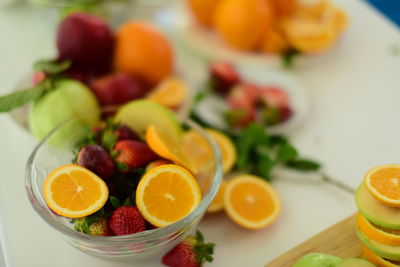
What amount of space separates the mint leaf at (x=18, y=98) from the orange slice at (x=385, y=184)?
2.12 feet

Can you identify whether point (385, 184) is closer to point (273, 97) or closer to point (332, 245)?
point (332, 245)

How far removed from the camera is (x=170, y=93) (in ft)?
3.64

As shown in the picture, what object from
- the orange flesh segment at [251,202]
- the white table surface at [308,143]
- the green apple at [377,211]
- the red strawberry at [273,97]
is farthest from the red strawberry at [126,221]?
the red strawberry at [273,97]

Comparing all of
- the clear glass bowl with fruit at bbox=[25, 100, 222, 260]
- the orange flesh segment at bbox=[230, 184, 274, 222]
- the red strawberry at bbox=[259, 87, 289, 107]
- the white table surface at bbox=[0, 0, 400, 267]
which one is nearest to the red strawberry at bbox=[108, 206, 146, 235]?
the clear glass bowl with fruit at bbox=[25, 100, 222, 260]

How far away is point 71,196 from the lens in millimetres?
727

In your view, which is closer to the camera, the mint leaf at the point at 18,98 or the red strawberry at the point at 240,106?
the mint leaf at the point at 18,98

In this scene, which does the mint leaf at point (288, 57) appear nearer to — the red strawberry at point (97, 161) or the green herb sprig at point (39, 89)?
the green herb sprig at point (39, 89)

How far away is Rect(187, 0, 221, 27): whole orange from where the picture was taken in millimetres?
1359

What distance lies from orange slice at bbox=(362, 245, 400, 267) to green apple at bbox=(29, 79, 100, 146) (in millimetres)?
544

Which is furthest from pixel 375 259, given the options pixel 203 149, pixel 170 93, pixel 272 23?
pixel 272 23

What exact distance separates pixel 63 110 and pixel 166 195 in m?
0.36

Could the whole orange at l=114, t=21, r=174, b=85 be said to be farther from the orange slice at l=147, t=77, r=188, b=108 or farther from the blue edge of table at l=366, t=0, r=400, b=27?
the blue edge of table at l=366, t=0, r=400, b=27

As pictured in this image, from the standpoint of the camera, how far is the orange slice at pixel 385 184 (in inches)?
27.1

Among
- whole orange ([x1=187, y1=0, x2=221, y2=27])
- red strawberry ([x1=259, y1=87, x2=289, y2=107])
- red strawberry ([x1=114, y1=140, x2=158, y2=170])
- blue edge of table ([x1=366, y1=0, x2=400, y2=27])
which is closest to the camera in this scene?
red strawberry ([x1=114, y1=140, x2=158, y2=170])
